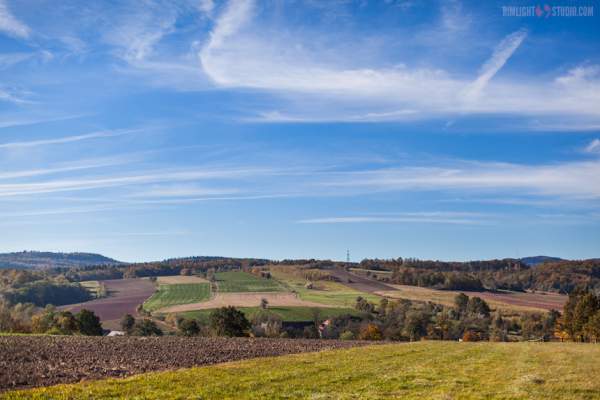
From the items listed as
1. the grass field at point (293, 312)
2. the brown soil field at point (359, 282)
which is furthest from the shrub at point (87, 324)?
the brown soil field at point (359, 282)

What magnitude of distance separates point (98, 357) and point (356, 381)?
15.4 metres

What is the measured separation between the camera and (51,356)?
27109 mm

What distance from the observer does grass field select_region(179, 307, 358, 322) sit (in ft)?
332

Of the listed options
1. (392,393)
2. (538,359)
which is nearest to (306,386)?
(392,393)

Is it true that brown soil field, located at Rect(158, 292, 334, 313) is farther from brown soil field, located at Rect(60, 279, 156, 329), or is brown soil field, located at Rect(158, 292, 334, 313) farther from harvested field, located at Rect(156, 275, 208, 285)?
harvested field, located at Rect(156, 275, 208, 285)

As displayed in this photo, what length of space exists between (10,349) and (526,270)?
18559 centimetres

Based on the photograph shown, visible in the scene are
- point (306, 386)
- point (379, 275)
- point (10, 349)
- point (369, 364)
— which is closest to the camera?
point (306, 386)

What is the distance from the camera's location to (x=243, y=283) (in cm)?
15575

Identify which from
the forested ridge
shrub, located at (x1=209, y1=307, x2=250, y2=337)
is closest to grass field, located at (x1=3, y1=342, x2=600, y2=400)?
shrub, located at (x1=209, y1=307, x2=250, y2=337)

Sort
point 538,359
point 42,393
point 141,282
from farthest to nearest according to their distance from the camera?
point 141,282
point 538,359
point 42,393

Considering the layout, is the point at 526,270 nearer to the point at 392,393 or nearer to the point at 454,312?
the point at 454,312

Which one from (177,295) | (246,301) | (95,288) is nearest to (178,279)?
(95,288)

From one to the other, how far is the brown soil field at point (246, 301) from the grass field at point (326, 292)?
15.1 feet

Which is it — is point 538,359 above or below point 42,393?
below
